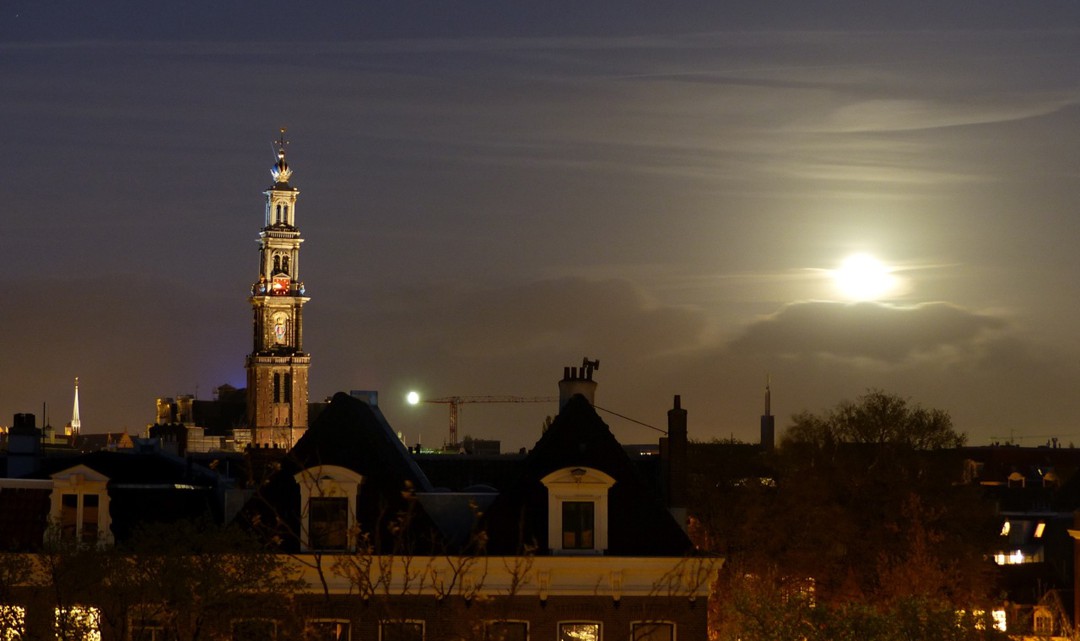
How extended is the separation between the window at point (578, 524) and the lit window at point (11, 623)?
1466 cm

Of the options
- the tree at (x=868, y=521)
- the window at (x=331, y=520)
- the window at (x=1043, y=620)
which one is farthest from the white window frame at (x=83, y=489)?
the window at (x=1043, y=620)

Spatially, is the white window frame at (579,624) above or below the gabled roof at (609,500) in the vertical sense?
below

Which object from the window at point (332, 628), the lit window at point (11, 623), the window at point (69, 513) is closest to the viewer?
the lit window at point (11, 623)

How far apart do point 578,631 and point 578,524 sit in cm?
299

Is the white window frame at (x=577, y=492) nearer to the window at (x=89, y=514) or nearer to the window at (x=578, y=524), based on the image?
the window at (x=578, y=524)

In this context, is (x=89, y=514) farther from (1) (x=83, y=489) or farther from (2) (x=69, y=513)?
(1) (x=83, y=489)

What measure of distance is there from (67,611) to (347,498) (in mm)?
10116

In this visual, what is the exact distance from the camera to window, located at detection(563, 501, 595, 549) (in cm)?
5475

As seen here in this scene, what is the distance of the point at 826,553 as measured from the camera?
300 ft

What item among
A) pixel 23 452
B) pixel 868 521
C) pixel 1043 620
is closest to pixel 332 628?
pixel 23 452

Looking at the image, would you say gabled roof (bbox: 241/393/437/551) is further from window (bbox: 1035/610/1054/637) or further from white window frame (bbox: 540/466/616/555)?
window (bbox: 1035/610/1054/637)

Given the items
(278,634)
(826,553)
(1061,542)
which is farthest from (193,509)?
(1061,542)

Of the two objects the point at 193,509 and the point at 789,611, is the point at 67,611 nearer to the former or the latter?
the point at 193,509

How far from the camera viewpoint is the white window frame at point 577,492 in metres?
54.9
